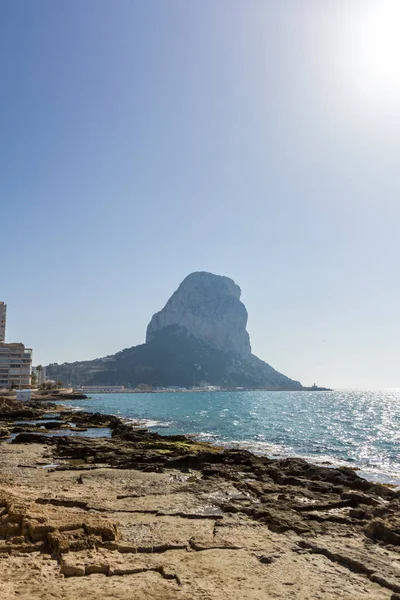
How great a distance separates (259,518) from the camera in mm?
16062

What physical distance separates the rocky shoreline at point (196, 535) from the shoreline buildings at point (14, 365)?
123132mm

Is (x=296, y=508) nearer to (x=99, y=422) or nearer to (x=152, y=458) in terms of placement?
(x=152, y=458)

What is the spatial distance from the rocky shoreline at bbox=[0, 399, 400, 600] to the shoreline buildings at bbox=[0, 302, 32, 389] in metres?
123

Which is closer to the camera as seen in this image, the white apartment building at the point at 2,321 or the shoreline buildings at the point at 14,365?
the shoreline buildings at the point at 14,365

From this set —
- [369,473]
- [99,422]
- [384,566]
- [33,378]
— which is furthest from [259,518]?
[33,378]

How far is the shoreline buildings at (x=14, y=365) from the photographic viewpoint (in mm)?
139250

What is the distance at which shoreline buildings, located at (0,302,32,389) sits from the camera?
13925cm

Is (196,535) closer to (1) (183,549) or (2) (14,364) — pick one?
(1) (183,549)

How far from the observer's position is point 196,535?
44.8 ft

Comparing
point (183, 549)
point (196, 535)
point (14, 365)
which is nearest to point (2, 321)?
point (14, 365)

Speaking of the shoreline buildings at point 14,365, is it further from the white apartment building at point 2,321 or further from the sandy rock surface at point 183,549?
the sandy rock surface at point 183,549

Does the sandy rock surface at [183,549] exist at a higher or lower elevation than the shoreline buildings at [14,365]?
lower

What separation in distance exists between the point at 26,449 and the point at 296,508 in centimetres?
2510

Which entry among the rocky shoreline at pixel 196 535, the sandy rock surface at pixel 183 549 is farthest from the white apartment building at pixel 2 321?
the sandy rock surface at pixel 183 549
